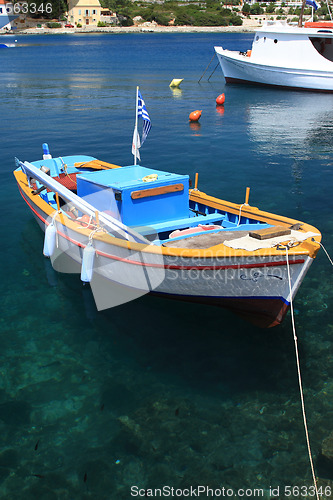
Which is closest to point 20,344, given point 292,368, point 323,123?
point 292,368

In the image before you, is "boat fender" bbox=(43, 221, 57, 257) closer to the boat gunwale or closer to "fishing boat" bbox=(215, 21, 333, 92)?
the boat gunwale

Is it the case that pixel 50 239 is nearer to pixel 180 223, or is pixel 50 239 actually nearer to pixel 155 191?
pixel 155 191

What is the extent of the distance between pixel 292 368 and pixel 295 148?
64.0 ft

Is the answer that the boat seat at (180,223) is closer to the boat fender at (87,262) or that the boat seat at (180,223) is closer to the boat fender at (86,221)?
the boat fender at (86,221)

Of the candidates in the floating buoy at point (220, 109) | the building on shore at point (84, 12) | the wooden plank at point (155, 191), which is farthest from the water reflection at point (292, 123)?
the building on shore at point (84, 12)

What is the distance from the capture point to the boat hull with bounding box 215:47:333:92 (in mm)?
45375

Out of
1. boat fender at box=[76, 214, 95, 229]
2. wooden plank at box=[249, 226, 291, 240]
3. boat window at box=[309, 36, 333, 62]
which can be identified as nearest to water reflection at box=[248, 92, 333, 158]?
boat window at box=[309, 36, 333, 62]

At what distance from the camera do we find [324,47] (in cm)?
4872

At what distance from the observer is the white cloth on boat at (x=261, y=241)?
9.34m

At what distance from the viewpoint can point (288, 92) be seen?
46812 millimetres

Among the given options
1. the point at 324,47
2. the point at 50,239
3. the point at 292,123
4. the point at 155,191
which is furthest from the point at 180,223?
the point at 324,47

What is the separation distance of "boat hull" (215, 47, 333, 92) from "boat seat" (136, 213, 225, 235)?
3884 centimetres
